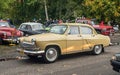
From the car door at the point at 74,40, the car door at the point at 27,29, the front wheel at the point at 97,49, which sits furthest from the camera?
the car door at the point at 27,29

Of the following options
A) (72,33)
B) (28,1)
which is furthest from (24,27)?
(28,1)

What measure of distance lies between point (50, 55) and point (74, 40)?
1.53 meters

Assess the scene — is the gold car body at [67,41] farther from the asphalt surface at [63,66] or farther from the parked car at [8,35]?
the parked car at [8,35]

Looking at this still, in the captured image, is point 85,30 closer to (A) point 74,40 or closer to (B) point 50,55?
(A) point 74,40

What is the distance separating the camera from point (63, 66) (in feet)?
36.5

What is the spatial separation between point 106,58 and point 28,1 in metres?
37.1

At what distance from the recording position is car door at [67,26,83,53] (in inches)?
500

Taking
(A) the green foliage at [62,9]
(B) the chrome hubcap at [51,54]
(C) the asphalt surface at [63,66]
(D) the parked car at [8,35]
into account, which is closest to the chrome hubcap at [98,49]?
(C) the asphalt surface at [63,66]

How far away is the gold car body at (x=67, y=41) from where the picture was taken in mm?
11672

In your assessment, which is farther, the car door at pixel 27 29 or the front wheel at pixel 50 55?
the car door at pixel 27 29

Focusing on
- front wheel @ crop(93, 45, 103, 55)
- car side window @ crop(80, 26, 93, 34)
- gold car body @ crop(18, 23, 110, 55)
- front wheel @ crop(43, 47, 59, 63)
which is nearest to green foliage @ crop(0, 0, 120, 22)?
front wheel @ crop(93, 45, 103, 55)

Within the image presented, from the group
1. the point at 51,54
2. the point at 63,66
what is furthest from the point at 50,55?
the point at 63,66

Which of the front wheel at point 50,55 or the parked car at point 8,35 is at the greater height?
the parked car at point 8,35

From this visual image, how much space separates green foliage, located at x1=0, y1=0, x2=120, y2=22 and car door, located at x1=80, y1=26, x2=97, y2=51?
1412 centimetres
